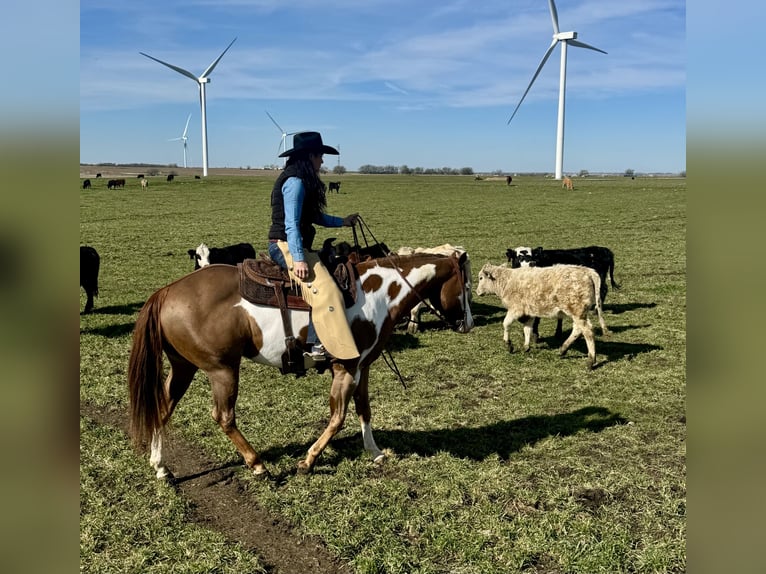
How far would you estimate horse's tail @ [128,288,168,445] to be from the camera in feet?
17.8

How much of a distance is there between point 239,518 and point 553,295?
6710 millimetres

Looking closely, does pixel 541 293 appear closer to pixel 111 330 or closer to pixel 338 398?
pixel 338 398

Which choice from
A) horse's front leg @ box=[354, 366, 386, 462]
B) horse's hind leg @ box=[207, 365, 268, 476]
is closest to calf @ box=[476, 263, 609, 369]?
horse's front leg @ box=[354, 366, 386, 462]

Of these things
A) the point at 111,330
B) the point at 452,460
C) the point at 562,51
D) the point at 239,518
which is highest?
the point at 562,51

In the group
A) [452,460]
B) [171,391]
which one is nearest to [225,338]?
[171,391]

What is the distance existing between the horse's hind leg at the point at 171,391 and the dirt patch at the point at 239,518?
0.22 m

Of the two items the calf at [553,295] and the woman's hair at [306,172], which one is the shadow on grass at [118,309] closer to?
the calf at [553,295]

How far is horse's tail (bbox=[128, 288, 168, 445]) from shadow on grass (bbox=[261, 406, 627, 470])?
1433 mm

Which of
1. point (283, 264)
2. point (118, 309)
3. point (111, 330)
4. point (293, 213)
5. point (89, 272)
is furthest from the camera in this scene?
point (118, 309)

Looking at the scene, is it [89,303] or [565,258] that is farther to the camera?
[565,258]

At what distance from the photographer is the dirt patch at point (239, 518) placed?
4.53 meters

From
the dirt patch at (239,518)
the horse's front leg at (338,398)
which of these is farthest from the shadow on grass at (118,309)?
the horse's front leg at (338,398)

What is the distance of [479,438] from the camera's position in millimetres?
6824

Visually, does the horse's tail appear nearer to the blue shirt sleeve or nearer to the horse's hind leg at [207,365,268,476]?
the horse's hind leg at [207,365,268,476]
